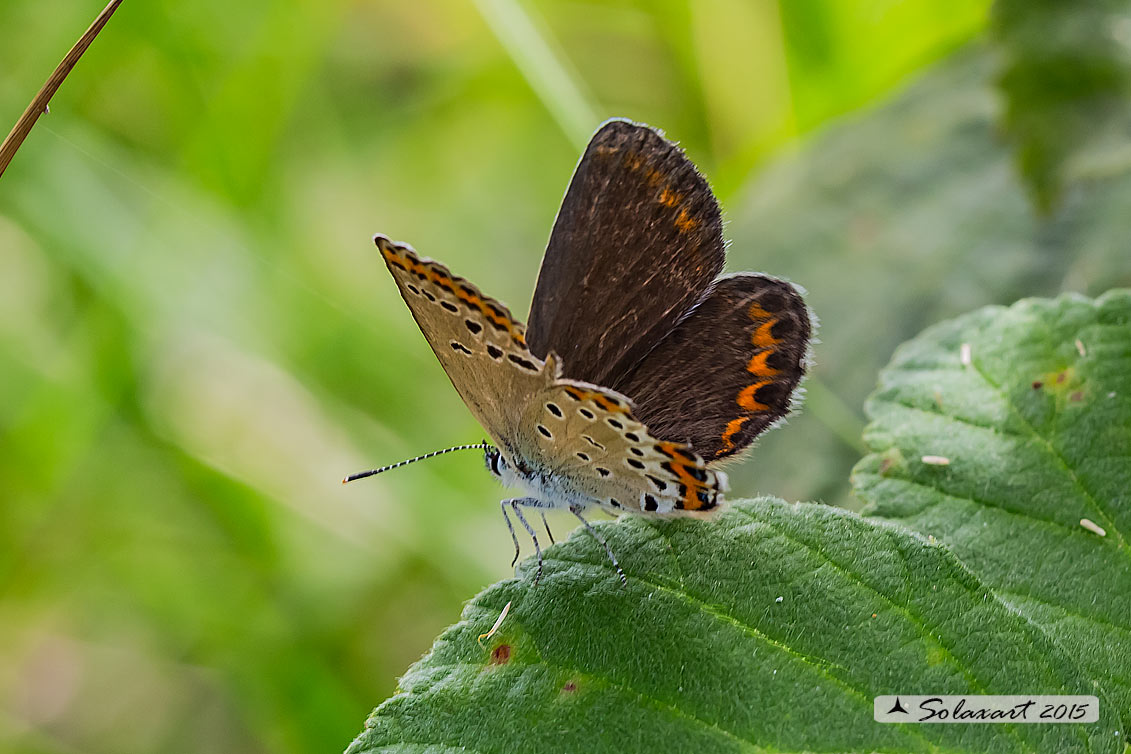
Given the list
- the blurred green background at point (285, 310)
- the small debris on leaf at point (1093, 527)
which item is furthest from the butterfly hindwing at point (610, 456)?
the blurred green background at point (285, 310)

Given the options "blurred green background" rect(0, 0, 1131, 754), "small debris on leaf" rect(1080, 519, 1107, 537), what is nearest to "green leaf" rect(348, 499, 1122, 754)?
"small debris on leaf" rect(1080, 519, 1107, 537)

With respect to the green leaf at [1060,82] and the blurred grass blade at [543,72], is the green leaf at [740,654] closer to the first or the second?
the green leaf at [1060,82]

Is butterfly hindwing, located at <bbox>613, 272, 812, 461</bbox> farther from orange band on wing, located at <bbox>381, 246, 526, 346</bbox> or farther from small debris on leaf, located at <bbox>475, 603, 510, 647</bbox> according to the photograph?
small debris on leaf, located at <bbox>475, 603, 510, 647</bbox>

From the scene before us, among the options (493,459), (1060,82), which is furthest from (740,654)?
(1060,82)

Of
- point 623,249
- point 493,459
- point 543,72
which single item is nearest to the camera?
point 623,249

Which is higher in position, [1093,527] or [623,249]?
[623,249]

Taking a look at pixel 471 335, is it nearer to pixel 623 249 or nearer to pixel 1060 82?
pixel 623 249

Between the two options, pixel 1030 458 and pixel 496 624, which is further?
pixel 1030 458
